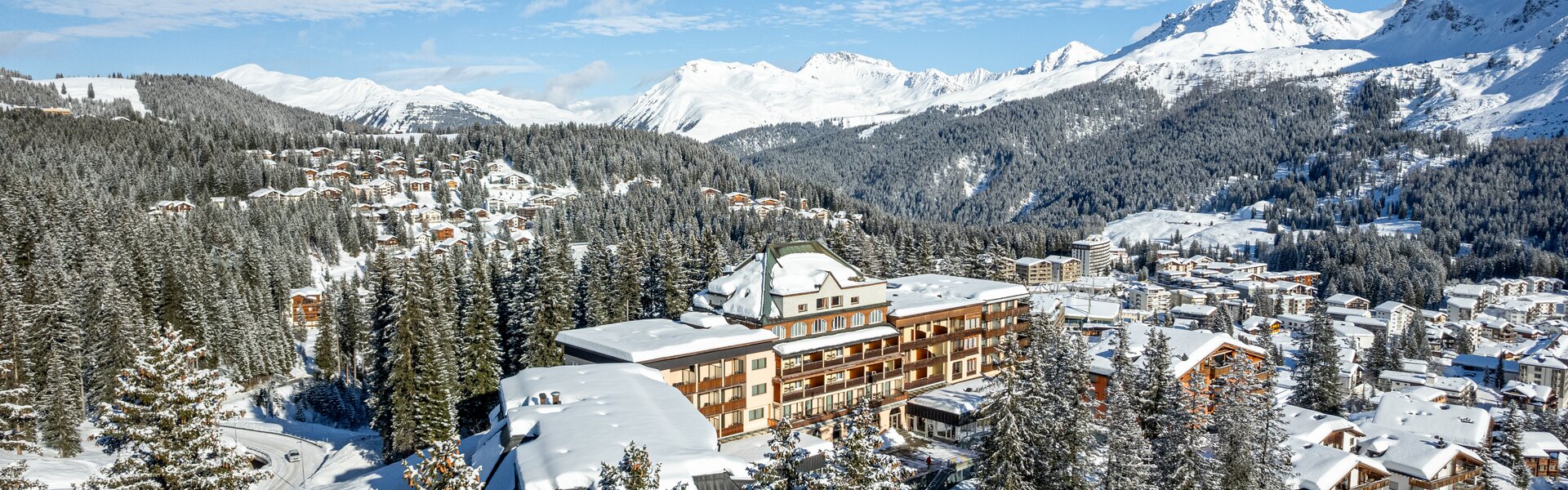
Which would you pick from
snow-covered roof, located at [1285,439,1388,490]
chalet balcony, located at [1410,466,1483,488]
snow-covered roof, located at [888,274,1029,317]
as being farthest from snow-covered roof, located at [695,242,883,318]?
chalet balcony, located at [1410,466,1483,488]

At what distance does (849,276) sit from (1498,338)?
137 m

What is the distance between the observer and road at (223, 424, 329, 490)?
4641 cm

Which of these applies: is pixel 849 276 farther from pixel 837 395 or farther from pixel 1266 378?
pixel 1266 378

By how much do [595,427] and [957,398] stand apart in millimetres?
29130

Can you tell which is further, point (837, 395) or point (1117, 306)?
point (1117, 306)

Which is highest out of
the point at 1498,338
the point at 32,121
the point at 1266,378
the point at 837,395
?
Answer: the point at 32,121

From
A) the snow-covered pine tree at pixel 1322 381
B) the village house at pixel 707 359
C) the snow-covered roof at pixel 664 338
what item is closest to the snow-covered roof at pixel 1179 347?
the snow-covered pine tree at pixel 1322 381

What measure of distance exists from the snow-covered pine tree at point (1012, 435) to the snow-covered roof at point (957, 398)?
51.2 ft

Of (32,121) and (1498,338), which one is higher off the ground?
(32,121)

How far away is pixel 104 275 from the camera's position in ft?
195

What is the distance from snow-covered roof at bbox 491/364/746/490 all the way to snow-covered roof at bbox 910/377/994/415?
19.5m

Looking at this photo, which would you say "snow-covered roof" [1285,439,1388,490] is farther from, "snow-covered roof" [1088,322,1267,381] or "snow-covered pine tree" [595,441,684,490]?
"snow-covered pine tree" [595,441,684,490]

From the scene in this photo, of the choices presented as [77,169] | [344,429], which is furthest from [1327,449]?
[77,169]

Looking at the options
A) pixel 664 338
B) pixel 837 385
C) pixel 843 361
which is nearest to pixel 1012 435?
pixel 664 338
